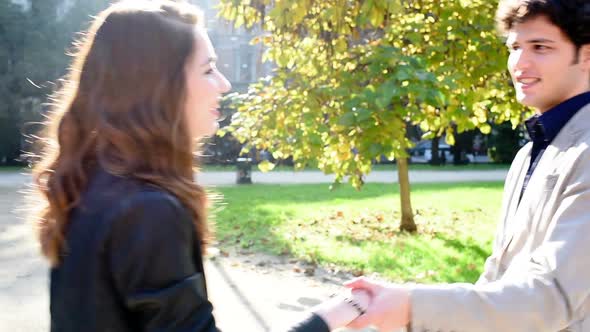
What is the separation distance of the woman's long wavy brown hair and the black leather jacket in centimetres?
7

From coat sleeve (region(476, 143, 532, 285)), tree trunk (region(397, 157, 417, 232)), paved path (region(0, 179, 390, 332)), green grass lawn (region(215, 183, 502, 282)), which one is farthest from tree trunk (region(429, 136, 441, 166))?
coat sleeve (region(476, 143, 532, 285))

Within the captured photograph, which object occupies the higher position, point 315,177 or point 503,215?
point 503,215

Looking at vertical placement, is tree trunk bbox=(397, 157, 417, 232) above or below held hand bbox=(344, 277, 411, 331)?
below

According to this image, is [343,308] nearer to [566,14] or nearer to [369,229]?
[566,14]

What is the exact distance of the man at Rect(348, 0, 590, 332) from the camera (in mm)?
1562

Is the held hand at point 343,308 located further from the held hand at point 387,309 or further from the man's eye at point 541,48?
the man's eye at point 541,48

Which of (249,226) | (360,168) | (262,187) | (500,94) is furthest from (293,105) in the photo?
(262,187)

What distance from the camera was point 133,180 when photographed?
4.40ft

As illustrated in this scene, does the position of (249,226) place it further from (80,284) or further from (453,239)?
(80,284)

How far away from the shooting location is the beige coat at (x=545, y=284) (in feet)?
5.08

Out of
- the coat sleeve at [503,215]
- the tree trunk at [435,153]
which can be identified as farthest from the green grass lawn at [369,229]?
the tree trunk at [435,153]

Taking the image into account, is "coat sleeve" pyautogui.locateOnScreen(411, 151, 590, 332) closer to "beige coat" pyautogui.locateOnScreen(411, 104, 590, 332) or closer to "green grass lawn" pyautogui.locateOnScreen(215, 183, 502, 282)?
"beige coat" pyautogui.locateOnScreen(411, 104, 590, 332)

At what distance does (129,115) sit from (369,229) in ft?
29.9

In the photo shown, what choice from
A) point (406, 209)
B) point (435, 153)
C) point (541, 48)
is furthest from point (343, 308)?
point (435, 153)
